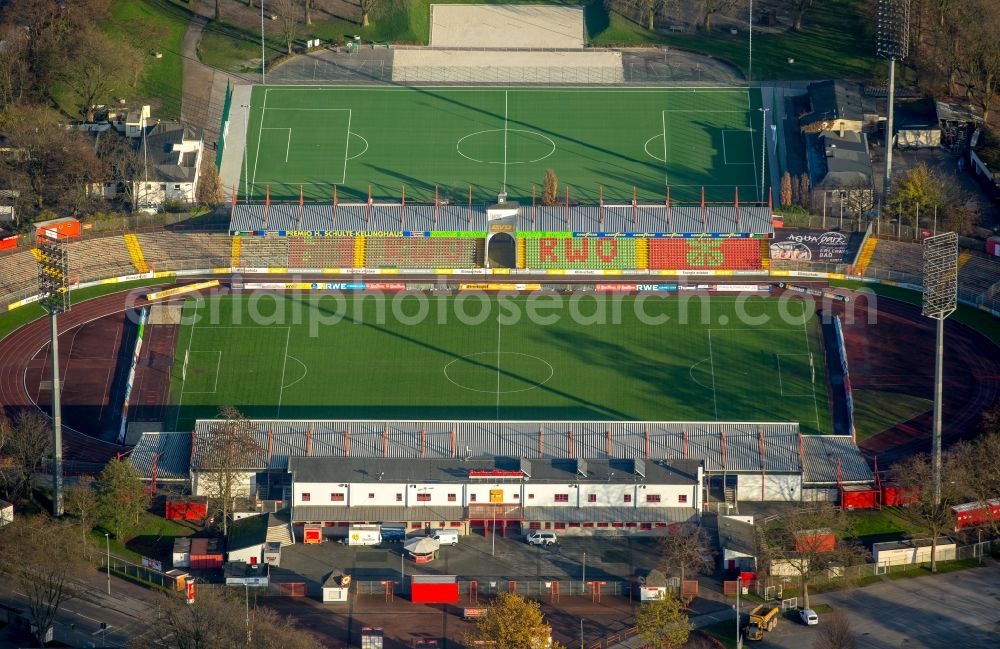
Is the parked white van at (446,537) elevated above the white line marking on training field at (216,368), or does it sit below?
below

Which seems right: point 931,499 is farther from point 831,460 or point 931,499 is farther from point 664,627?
point 664,627

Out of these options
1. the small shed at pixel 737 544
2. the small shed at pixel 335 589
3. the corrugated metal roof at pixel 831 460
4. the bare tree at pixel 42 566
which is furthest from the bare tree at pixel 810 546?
the bare tree at pixel 42 566

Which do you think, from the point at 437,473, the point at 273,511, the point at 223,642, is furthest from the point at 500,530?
the point at 223,642

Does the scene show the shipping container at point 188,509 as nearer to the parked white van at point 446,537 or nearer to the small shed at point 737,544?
the parked white van at point 446,537

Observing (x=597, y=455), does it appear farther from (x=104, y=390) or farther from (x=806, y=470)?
(x=104, y=390)

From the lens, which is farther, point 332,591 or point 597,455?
point 597,455

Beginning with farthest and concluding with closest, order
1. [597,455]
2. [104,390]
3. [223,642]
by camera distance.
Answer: [104,390] < [597,455] < [223,642]
